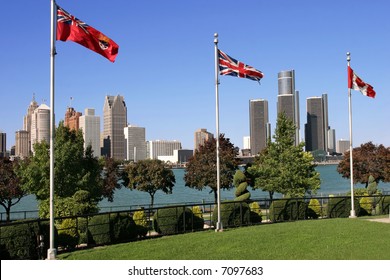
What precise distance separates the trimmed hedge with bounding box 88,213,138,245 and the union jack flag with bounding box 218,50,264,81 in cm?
763

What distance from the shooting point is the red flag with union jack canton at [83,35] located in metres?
14.9

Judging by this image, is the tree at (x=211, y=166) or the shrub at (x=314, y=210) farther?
the tree at (x=211, y=166)

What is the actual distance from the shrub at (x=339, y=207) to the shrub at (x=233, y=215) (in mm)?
6781

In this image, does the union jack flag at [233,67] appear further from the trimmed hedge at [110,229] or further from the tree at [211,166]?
the tree at [211,166]

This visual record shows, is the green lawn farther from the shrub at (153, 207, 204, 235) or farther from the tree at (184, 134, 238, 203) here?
the tree at (184, 134, 238, 203)

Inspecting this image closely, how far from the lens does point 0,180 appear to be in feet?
160

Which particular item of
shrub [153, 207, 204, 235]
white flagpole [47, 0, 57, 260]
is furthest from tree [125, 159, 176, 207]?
white flagpole [47, 0, 57, 260]

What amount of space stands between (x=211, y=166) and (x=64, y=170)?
69.2 ft

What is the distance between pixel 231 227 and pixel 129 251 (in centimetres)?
802

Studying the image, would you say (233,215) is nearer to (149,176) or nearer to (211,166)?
(211,166)

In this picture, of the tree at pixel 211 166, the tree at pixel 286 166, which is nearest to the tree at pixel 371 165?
the tree at pixel 211 166

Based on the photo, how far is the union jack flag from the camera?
21.5 meters

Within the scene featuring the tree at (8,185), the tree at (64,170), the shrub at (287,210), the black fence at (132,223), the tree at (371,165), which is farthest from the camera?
the tree at (371,165)

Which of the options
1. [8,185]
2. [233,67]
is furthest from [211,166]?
[233,67]
